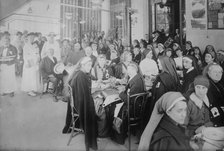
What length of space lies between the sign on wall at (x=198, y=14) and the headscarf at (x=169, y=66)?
434 mm

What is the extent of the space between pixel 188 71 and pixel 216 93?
1.06 feet

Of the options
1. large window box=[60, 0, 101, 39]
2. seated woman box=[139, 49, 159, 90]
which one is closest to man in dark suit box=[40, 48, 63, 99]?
large window box=[60, 0, 101, 39]

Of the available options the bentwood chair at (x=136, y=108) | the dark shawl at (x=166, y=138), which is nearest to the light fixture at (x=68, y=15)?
the bentwood chair at (x=136, y=108)

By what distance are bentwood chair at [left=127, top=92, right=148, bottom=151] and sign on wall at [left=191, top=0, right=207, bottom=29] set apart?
2.81 ft

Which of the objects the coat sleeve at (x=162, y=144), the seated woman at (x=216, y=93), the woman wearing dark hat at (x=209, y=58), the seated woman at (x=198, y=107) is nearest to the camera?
the coat sleeve at (x=162, y=144)

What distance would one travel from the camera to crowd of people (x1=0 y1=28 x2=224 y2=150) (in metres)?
2.11

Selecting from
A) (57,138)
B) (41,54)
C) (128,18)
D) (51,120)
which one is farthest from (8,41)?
(128,18)

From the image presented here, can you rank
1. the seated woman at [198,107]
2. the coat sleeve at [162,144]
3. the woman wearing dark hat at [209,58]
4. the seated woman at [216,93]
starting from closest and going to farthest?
the coat sleeve at [162,144], the seated woman at [198,107], the seated woman at [216,93], the woman wearing dark hat at [209,58]

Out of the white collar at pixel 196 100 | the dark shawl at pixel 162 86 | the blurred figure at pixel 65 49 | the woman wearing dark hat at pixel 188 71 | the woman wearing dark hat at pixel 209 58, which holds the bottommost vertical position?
the white collar at pixel 196 100

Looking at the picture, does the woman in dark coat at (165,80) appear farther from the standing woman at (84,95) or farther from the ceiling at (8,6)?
the ceiling at (8,6)

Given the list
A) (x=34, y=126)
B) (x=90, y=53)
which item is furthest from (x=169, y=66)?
(x=34, y=126)

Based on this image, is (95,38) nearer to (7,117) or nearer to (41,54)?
(41,54)

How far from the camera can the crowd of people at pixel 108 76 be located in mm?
2105

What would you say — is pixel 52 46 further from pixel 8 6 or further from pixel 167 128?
pixel 167 128
